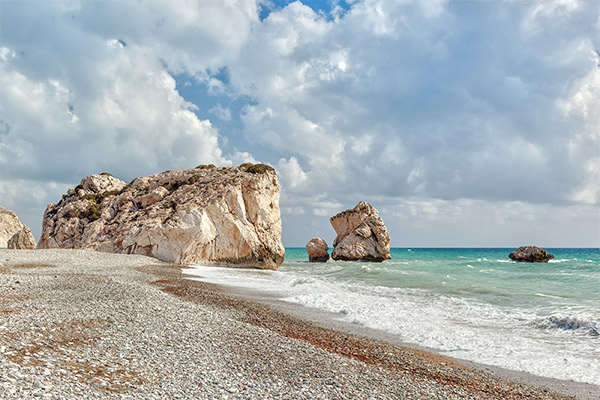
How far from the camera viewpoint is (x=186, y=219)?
3716 cm

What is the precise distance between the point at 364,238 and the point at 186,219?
35.2m

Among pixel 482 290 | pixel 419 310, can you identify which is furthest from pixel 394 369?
pixel 482 290

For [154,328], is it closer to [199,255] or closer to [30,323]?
[30,323]

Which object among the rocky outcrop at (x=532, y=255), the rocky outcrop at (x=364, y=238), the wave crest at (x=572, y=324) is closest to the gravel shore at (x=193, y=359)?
the wave crest at (x=572, y=324)

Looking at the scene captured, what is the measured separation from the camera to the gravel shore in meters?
6.04

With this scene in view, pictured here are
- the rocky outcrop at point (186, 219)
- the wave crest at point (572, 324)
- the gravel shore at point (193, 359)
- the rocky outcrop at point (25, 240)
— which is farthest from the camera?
the rocky outcrop at point (25, 240)

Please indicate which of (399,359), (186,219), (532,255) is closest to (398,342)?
(399,359)

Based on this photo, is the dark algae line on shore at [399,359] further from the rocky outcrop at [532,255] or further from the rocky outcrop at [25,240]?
the rocky outcrop at [532,255]

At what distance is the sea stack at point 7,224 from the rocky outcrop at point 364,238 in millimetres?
94610

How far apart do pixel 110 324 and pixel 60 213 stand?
142ft

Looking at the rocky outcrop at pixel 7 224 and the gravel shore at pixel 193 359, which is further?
the rocky outcrop at pixel 7 224

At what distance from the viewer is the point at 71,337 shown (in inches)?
316

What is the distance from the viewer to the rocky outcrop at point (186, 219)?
3747cm

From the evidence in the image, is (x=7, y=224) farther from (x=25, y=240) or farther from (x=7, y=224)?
(x=25, y=240)
